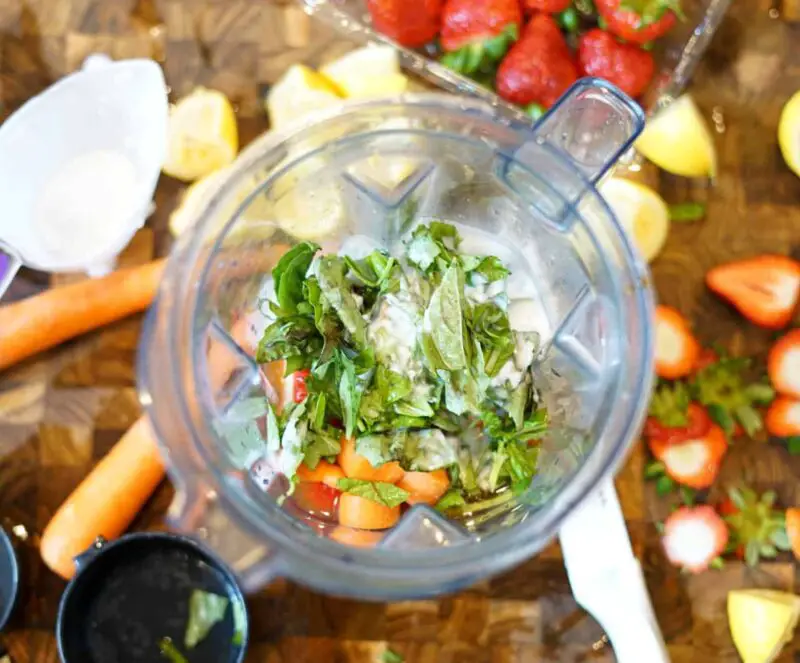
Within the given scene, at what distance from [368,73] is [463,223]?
245mm

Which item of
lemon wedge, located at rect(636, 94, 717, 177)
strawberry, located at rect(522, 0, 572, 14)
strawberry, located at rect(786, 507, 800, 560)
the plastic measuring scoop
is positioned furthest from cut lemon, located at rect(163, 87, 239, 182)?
strawberry, located at rect(786, 507, 800, 560)

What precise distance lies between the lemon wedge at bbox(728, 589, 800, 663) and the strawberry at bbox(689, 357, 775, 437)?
0.17 metres

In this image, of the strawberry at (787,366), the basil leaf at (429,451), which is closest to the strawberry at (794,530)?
the strawberry at (787,366)

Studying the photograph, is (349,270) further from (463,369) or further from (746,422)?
(746,422)

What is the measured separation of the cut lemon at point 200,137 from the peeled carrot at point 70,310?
0.12 meters

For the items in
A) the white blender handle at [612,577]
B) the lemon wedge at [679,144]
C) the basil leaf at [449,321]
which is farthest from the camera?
the lemon wedge at [679,144]

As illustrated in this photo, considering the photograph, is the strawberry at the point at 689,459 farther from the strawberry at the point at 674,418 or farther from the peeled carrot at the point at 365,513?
the peeled carrot at the point at 365,513

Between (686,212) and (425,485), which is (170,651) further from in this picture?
(686,212)

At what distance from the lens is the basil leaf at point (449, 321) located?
0.71 metres

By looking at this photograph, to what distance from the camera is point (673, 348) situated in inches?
37.2

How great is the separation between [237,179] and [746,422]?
60cm

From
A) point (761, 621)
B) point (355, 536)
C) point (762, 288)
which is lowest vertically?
point (761, 621)

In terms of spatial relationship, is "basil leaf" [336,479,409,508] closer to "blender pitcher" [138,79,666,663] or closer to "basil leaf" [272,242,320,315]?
"blender pitcher" [138,79,666,663]

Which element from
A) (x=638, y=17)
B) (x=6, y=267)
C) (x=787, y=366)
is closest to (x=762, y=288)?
(x=787, y=366)
